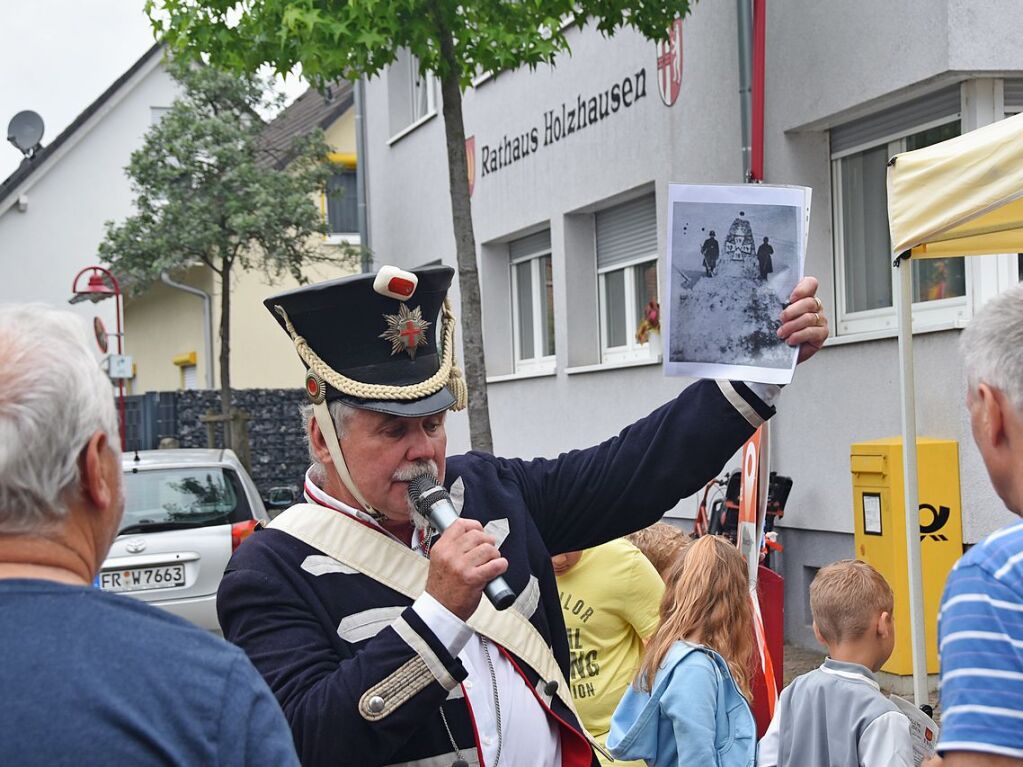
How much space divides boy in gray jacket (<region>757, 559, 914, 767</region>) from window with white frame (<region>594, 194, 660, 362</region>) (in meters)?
8.08

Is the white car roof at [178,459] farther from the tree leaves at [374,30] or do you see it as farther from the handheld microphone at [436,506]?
the handheld microphone at [436,506]

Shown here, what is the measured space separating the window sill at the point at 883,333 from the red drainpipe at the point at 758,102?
1336mm

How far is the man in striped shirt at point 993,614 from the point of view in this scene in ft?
6.09

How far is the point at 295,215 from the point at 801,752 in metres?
18.9

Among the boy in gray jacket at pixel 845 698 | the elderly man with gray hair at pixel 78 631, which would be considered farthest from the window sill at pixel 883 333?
the elderly man with gray hair at pixel 78 631

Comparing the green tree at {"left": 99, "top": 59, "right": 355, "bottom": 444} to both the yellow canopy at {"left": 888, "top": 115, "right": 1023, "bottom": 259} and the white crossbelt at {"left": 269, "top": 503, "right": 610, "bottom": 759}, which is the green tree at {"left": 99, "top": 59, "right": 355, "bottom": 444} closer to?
the yellow canopy at {"left": 888, "top": 115, "right": 1023, "bottom": 259}

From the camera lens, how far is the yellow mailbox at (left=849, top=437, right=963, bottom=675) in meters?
7.86

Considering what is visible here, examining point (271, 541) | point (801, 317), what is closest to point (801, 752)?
point (801, 317)

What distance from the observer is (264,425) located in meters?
27.6

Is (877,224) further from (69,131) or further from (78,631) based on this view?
(69,131)

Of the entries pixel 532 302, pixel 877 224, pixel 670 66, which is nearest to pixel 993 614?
pixel 877 224

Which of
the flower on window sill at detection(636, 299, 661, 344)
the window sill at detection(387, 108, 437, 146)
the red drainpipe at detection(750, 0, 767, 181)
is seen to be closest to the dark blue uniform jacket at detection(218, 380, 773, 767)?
the red drainpipe at detection(750, 0, 767, 181)

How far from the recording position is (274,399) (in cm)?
2766

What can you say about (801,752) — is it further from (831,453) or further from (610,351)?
(610,351)
